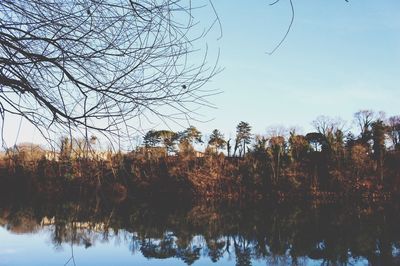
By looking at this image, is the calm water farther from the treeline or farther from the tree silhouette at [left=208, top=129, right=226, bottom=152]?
the tree silhouette at [left=208, top=129, right=226, bottom=152]

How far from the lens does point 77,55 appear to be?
2.25 m

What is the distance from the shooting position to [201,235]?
18516mm

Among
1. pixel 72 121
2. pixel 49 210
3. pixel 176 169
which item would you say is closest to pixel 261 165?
pixel 176 169

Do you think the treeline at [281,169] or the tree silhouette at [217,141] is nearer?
the treeline at [281,169]

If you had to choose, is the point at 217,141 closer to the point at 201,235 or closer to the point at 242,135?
the point at 242,135

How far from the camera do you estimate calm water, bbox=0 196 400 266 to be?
14.3 m

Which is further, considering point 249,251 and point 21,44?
point 249,251

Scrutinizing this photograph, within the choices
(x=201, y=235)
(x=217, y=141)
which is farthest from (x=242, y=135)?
(x=201, y=235)

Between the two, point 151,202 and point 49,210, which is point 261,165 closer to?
point 151,202

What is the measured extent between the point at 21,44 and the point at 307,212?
84.0ft

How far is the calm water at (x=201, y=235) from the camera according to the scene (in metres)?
14.3

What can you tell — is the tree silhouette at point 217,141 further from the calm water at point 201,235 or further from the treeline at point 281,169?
the calm water at point 201,235

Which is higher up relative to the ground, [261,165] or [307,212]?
[261,165]

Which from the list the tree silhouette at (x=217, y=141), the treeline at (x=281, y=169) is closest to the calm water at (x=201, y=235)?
the treeline at (x=281, y=169)
